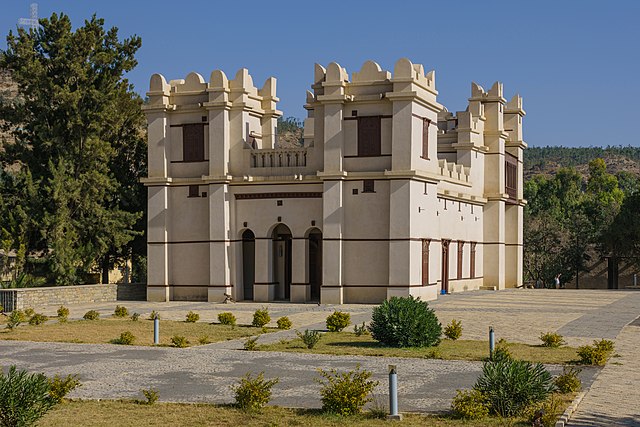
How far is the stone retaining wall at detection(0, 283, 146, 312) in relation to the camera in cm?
3469

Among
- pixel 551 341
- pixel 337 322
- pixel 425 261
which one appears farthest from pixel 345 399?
pixel 425 261

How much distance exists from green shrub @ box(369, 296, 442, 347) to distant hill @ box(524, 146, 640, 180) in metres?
125

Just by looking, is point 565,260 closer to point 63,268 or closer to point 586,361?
point 63,268

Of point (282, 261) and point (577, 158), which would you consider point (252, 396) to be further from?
point (577, 158)

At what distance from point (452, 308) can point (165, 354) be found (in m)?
16.0

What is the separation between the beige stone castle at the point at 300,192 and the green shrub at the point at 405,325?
14.3 meters

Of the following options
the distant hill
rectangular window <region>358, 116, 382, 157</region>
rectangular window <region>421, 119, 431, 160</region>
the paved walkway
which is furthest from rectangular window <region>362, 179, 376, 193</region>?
the distant hill

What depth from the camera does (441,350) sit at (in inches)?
826

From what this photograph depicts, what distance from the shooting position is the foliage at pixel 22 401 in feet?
39.0

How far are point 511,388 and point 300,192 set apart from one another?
83.8ft

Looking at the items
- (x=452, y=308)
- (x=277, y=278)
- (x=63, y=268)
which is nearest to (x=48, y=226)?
(x=63, y=268)

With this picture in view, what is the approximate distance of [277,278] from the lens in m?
39.8

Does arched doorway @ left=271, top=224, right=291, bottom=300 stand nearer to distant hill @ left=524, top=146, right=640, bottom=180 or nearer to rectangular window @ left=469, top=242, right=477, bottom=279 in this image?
rectangular window @ left=469, top=242, right=477, bottom=279

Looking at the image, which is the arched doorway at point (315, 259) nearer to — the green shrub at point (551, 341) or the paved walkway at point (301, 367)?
the paved walkway at point (301, 367)
